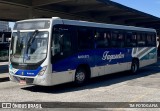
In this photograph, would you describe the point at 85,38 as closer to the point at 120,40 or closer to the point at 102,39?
the point at 102,39

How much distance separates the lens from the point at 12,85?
44.9 feet

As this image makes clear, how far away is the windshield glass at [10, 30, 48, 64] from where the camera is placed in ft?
38.0

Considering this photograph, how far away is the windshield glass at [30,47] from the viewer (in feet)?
38.0

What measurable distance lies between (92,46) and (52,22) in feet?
9.85

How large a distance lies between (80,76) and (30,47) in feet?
8.92

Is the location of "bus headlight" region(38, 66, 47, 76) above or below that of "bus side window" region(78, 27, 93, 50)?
below

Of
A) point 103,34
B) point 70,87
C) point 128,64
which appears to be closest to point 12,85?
point 70,87

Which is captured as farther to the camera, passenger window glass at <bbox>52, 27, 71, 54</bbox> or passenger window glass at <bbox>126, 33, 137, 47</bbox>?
passenger window glass at <bbox>126, 33, 137, 47</bbox>

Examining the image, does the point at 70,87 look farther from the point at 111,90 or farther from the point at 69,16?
the point at 69,16

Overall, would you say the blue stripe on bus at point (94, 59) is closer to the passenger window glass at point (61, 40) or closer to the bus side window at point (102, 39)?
the bus side window at point (102, 39)

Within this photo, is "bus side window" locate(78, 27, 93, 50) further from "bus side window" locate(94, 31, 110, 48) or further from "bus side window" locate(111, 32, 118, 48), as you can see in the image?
"bus side window" locate(111, 32, 118, 48)

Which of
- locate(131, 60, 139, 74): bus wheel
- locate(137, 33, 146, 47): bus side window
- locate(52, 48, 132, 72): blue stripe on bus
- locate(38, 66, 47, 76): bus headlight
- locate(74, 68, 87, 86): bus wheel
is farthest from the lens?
locate(137, 33, 146, 47): bus side window

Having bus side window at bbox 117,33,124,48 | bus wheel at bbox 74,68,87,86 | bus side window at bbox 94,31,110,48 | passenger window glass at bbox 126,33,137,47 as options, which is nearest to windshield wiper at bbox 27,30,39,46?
bus wheel at bbox 74,68,87,86

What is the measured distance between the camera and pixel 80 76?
43.8 ft
